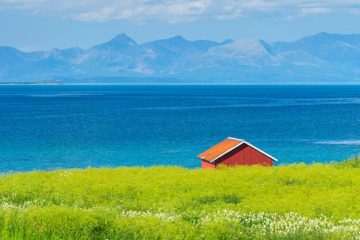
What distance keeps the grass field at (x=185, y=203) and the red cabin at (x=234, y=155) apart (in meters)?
5.64


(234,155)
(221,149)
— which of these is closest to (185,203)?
(234,155)

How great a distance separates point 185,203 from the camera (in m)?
40.0

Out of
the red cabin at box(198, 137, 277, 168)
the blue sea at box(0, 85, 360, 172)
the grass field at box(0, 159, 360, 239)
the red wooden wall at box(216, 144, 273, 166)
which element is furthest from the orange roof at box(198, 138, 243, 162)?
the blue sea at box(0, 85, 360, 172)

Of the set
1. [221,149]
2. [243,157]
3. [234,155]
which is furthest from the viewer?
[221,149]

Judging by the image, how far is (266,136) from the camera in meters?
132

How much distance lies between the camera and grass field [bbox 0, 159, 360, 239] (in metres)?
27.0

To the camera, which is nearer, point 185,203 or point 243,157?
point 185,203

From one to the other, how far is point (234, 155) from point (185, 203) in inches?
856

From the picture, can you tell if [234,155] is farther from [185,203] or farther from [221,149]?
[185,203]

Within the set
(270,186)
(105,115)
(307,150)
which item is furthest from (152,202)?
(105,115)

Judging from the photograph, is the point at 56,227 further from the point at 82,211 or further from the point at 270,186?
the point at 270,186

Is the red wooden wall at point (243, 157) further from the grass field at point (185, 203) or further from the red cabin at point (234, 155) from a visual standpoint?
the grass field at point (185, 203)

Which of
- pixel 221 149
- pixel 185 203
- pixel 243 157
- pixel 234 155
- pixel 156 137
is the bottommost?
pixel 156 137

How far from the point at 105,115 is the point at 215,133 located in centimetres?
6183
